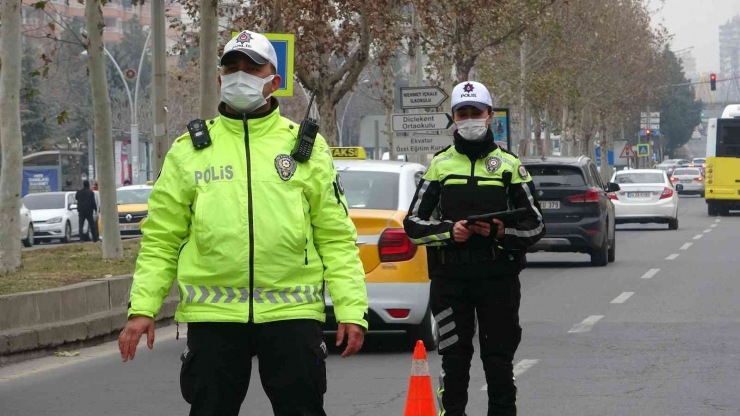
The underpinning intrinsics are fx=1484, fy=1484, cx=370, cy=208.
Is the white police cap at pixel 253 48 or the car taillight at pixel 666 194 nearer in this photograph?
the white police cap at pixel 253 48

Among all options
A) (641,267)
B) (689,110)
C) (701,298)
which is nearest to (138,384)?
(701,298)

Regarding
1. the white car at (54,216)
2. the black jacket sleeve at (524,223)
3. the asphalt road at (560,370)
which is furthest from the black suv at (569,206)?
the white car at (54,216)

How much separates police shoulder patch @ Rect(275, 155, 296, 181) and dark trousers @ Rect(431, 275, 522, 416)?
6.88ft

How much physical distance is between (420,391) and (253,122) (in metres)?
2.50

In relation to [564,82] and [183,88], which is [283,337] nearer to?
[564,82]

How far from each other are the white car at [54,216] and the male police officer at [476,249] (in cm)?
3453

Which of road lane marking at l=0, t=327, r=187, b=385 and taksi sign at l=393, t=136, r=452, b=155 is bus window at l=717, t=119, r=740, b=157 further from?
road lane marking at l=0, t=327, r=187, b=385

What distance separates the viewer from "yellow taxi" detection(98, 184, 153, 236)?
122ft

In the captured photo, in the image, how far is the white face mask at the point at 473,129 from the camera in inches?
270

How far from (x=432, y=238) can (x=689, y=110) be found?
156 meters

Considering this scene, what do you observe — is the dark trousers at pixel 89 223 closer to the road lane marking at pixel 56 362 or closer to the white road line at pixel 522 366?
the road lane marking at pixel 56 362

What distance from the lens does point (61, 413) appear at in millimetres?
9086

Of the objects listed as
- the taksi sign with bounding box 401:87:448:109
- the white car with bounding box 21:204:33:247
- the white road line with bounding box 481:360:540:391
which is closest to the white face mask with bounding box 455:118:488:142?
the white road line with bounding box 481:360:540:391

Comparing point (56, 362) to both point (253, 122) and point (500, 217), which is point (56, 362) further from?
point (253, 122)
